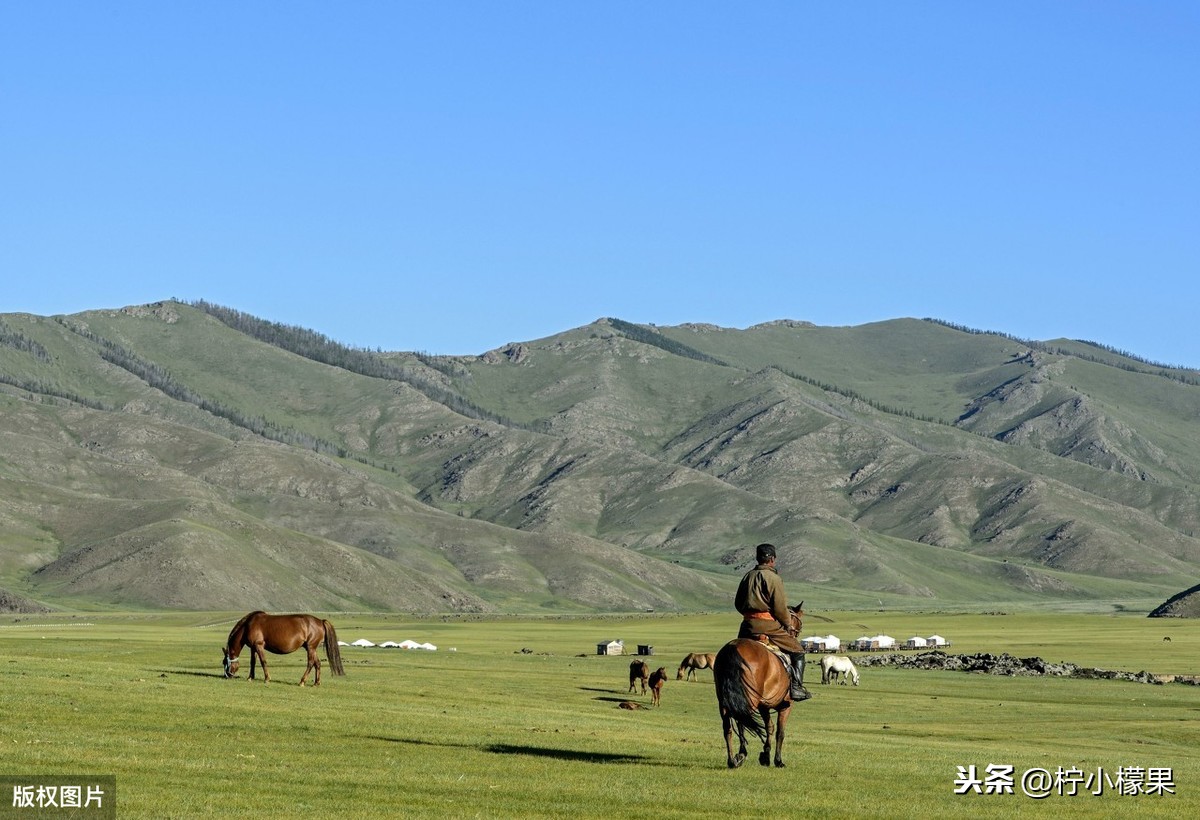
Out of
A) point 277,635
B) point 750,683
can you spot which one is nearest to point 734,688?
point 750,683

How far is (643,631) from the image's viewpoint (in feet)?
548

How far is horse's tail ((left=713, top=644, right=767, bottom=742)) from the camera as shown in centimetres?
2623

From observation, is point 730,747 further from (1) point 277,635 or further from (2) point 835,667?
(2) point 835,667

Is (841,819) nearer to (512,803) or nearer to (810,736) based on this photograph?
(512,803)

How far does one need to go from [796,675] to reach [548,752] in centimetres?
539

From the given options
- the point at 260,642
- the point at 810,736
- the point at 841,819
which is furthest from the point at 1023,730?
the point at 841,819

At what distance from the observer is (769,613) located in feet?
90.1

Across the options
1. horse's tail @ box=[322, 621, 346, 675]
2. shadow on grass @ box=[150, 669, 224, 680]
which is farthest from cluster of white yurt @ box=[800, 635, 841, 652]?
horse's tail @ box=[322, 621, 346, 675]

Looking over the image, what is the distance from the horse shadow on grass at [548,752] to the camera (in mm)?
28297

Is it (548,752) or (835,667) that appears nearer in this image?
(548,752)

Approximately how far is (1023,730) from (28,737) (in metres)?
31.3

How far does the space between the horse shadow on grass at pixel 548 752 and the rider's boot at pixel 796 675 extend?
2.74 m

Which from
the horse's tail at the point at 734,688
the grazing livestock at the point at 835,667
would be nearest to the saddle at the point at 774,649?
the horse's tail at the point at 734,688

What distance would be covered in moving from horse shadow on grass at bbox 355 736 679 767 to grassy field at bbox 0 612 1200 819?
3.3 inches
